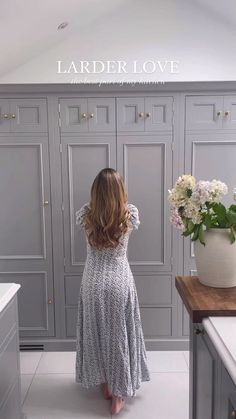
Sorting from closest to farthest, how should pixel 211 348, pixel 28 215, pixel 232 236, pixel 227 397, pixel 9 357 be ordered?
pixel 227 397 → pixel 211 348 → pixel 232 236 → pixel 9 357 → pixel 28 215

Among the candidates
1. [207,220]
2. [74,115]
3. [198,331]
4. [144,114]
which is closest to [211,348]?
[198,331]

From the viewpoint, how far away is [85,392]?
2482 millimetres

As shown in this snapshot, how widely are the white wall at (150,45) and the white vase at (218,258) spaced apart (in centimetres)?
170

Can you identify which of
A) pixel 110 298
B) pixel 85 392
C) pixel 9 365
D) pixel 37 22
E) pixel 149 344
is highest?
pixel 37 22

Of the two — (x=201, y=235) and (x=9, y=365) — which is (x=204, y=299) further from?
(x=9, y=365)

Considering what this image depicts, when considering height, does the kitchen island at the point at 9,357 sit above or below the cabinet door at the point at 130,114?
below

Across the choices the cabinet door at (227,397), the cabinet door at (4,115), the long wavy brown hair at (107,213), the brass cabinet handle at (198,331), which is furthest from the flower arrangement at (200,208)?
the cabinet door at (4,115)

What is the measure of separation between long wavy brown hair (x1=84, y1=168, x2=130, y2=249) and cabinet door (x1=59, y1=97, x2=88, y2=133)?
2.44 ft

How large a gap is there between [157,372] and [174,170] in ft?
4.89

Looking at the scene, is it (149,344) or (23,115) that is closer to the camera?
(23,115)

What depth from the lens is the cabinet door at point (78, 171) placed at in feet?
9.13

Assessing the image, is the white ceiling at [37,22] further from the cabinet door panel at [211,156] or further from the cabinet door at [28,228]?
the cabinet door panel at [211,156]

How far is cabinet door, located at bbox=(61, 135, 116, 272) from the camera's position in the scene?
2.78 m

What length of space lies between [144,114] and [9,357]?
186 centimetres
